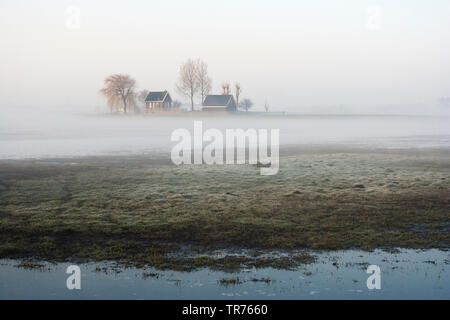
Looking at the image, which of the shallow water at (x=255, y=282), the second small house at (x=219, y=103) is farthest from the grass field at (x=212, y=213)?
the second small house at (x=219, y=103)

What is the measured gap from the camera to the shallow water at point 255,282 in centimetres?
1099

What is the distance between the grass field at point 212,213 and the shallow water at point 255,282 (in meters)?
0.88

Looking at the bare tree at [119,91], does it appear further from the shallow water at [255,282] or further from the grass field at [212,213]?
the shallow water at [255,282]

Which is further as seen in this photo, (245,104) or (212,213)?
(245,104)

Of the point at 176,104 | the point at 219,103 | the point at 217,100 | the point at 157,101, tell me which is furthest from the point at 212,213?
the point at 176,104

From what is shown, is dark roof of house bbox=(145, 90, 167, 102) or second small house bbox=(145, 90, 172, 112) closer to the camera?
second small house bbox=(145, 90, 172, 112)

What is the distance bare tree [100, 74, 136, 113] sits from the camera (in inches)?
5522

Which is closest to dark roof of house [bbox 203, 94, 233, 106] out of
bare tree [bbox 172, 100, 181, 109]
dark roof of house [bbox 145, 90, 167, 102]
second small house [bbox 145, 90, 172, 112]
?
second small house [bbox 145, 90, 172, 112]

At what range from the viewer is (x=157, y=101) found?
138m

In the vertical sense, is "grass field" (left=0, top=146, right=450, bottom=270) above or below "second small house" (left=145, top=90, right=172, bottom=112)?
below

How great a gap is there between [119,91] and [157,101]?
13868 millimetres

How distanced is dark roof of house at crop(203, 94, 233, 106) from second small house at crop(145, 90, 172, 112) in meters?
11.8

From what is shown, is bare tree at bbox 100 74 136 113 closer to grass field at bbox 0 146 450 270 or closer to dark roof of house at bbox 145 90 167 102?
dark roof of house at bbox 145 90 167 102

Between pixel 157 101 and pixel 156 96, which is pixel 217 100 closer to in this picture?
pixel 157 101
